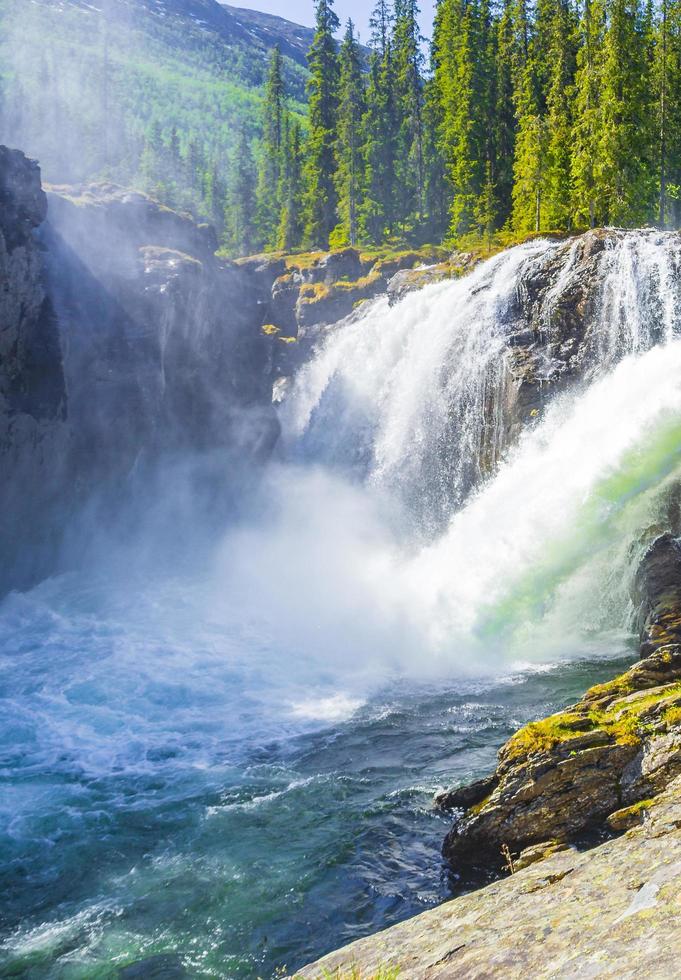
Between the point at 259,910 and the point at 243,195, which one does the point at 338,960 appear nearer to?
the point at 259,910

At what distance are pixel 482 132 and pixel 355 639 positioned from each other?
54072 millimetres

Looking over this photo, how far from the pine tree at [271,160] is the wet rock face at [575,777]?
274ft

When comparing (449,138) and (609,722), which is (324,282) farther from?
(609,722)

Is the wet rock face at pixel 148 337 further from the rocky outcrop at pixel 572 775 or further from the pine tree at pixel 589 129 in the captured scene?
the rocky outcrop at pixel 572 775

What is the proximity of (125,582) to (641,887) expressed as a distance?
1235 inches

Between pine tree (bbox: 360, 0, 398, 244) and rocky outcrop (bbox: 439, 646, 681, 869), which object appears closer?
rocky outcrop (bbox: 439, 646, 681, 869)

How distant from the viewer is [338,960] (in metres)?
8.84

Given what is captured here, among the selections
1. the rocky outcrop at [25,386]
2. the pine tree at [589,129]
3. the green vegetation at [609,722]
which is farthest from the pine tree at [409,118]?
the green vegetation at [609,722]

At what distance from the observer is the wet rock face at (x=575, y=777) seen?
10508mm

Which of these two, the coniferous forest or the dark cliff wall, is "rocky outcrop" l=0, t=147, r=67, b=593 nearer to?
the dark cliff wall

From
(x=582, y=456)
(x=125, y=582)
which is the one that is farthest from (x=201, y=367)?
(x=582, y=456)

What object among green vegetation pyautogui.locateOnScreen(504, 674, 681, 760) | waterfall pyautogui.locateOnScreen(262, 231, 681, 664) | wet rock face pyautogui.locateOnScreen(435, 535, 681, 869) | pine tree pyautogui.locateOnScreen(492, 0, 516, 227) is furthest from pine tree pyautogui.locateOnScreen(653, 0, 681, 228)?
wet rock face pyautogui.locateOnScreen(435, 535, 681, 869)

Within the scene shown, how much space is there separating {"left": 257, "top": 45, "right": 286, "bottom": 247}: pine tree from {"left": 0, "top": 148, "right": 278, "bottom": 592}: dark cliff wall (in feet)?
136

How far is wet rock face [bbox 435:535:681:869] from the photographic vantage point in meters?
10.5
